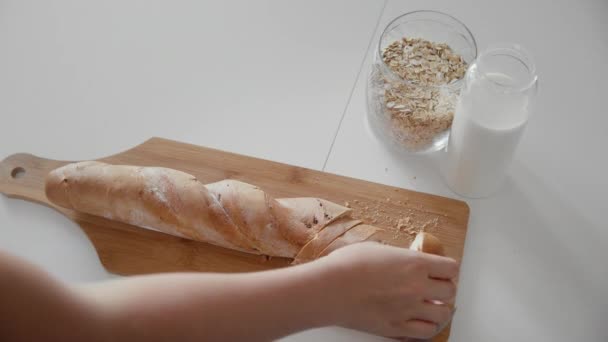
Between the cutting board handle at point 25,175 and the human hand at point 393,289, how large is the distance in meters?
0.54

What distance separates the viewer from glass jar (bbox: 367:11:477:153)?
952mm

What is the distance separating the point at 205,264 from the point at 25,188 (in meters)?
0.35

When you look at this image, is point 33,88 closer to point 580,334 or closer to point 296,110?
point 296,110

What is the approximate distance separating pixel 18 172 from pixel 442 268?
29.3 inches

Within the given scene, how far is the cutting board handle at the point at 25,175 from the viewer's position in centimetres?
100

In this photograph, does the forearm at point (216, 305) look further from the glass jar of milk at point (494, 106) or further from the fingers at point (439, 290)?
the glass jar of milk at point (494, 106)

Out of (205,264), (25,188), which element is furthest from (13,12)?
(205,264)

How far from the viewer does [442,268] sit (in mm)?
799

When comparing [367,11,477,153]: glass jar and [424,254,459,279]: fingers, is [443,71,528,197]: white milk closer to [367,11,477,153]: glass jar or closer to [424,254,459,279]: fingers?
[367,11,477,153]: glass jar

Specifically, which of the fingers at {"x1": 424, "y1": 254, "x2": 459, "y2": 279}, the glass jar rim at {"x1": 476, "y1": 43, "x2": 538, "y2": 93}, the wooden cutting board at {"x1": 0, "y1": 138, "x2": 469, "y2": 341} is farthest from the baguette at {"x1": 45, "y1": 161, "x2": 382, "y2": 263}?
the glass jar rim at {"x1": 476, "y1": 43, "x2": 538, "y2": 93}

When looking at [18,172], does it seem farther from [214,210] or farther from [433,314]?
[433,314]

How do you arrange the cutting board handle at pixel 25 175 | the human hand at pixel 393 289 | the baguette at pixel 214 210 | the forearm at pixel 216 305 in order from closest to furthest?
the forearm at pixel 216 305 → the human hand at pixel 393 289 → the baguette at pixel 214 210 → the cutting board handle at pixel 25 175

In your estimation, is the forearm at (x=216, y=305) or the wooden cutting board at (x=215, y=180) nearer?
the forearm at (x=216, y=305)

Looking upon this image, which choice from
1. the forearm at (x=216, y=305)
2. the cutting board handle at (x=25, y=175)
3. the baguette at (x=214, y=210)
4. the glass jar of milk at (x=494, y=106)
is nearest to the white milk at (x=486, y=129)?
the glass jar of milk at (x=494, y=106)
